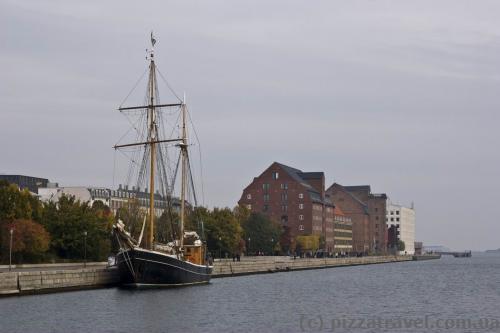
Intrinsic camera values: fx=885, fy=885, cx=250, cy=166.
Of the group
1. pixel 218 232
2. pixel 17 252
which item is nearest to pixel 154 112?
pixel 17 252

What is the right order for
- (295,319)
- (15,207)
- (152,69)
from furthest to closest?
(15,207)
(152,69)
(295,319)

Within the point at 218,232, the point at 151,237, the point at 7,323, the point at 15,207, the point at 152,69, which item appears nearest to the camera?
the point at 7,323

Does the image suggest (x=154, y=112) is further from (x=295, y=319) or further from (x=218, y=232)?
(x=218, y=232)

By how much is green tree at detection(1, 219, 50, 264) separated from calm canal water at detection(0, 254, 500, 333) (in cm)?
2012

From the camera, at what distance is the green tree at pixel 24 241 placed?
327ft

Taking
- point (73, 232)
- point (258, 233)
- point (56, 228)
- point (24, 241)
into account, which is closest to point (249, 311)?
point (24, 241)

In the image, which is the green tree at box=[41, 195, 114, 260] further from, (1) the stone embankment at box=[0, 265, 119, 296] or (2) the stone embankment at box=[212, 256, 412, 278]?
(1) the stone embankment at box=[0, 265, 119, 296]

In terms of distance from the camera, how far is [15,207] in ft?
354

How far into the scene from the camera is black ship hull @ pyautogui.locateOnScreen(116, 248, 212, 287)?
281ft

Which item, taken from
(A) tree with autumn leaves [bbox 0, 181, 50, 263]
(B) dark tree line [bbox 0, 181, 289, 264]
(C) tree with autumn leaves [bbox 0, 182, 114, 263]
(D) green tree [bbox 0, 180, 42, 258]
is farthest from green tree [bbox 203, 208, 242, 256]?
(A) tree with autumn leaves [bbox 0, 181, 50, 263]

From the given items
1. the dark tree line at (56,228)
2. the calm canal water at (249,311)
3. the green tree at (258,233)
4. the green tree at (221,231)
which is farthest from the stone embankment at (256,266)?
the calm canal water at (249,311)

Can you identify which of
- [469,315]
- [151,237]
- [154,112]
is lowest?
[469,315]

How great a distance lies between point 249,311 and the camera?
234 ft

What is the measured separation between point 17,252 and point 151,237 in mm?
19656
